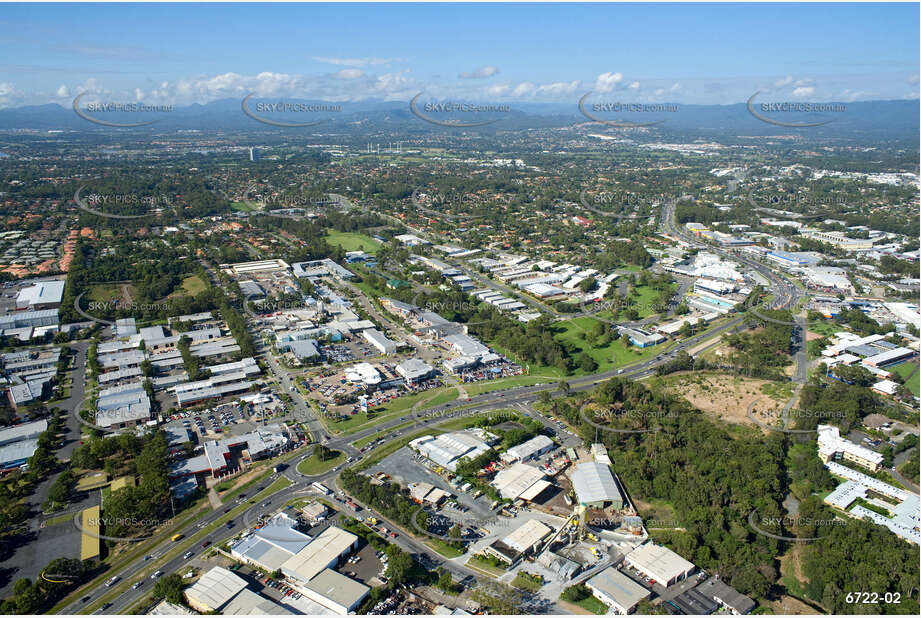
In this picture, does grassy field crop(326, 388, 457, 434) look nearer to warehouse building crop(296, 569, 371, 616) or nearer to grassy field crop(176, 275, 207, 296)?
warehouse building crop(296, 569, 371, 616)

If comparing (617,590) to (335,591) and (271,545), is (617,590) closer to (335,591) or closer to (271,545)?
(335,591)

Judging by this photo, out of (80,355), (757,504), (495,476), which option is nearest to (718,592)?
(757,504)

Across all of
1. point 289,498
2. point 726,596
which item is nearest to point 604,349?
point 726,596

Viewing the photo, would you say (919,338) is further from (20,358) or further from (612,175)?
(612,175)

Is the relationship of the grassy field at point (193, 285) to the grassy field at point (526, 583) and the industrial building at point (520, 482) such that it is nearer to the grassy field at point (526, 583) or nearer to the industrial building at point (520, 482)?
the industrial building at point (520, 482)

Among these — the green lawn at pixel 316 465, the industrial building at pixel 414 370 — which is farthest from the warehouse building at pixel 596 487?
the industrial building at pixel 414 370

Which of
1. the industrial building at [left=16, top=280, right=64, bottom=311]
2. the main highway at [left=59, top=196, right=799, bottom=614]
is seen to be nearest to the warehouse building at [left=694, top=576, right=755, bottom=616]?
the main highway at [left=59, top=196, right=799, bottom=614]
